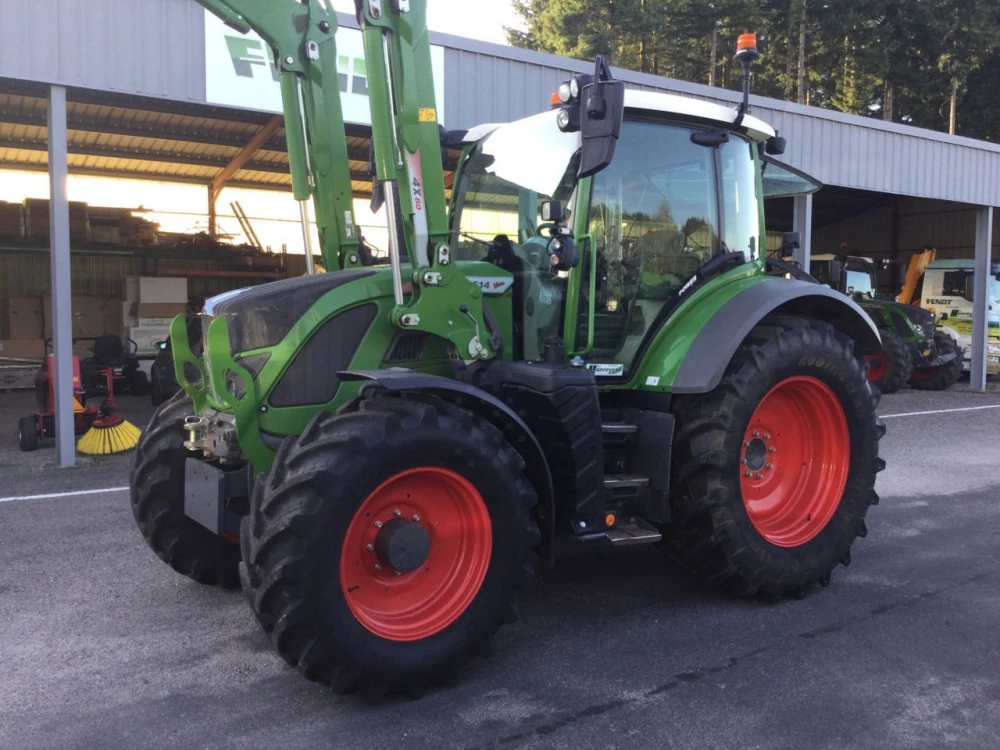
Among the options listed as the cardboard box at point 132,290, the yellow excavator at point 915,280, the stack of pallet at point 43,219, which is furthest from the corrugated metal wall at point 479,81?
the stack of pallet at point 43,219

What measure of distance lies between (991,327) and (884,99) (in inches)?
692

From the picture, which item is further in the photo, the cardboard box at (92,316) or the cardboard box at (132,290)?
the cardboard box at (92,316)

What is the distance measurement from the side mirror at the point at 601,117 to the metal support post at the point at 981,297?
14.1 m

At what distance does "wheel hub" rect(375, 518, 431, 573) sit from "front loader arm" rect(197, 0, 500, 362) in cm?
88

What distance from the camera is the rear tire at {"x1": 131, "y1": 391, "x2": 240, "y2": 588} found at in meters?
4.21

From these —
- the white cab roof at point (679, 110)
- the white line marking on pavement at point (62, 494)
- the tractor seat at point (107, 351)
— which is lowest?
the white line marking on pavement at point (62, 494)

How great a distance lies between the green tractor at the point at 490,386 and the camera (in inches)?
128

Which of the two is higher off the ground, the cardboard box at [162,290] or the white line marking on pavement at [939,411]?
the cardboard box at [162,290]

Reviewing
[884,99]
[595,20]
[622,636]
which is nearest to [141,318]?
[622,636]

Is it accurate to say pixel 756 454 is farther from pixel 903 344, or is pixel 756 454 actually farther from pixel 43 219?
pixel 43 219

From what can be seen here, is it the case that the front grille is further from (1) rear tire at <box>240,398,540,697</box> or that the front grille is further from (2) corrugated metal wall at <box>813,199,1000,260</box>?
(2) corrugated metal wall at <box>813,199,1000,260</box>

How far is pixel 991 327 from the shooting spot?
16.2m

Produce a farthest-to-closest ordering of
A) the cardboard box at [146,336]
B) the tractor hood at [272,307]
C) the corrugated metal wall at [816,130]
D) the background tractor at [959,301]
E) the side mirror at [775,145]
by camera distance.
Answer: the background tractor at [959,301]
the cardboard box at [146,336]
the corrugated metal wall at [816,130]
the side mirror at [775,145]
the tractor hood at [272,307]

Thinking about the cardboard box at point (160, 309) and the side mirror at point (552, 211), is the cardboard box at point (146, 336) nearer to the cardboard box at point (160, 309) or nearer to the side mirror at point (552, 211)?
the cardboard box at point (160, 309)
